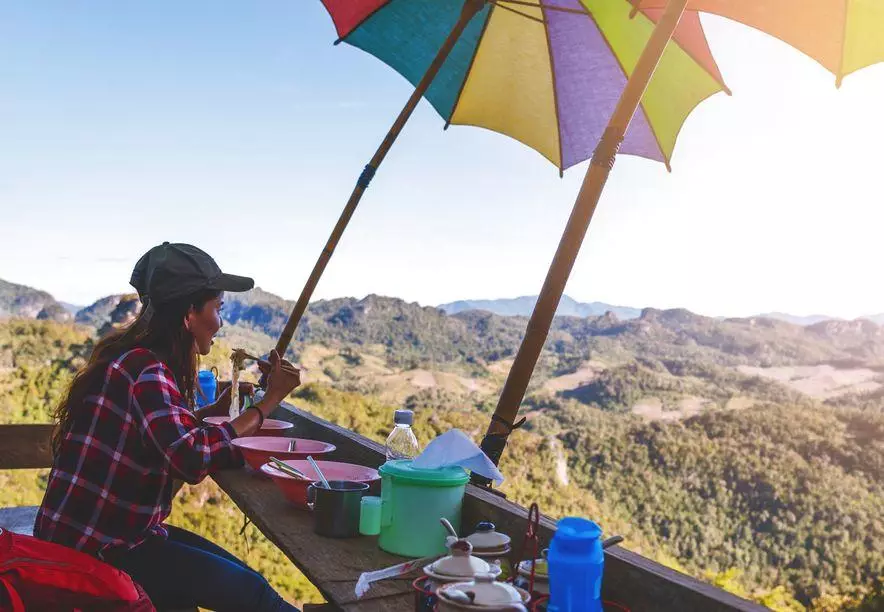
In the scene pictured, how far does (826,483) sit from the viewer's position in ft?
63.2

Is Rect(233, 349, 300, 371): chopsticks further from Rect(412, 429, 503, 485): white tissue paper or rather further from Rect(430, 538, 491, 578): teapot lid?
Rect(430, 538, 491, 578): teapot lid

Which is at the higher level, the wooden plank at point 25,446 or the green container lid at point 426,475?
the green container lid at point 426,475

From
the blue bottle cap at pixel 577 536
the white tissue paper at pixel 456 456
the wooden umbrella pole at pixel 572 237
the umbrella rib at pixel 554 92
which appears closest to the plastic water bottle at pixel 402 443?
the wooden umbrella pole at pixel 572 237

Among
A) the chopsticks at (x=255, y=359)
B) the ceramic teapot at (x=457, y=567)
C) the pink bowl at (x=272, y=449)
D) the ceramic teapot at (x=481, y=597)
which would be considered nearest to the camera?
the ceramic teapot at (x=481, y=597)

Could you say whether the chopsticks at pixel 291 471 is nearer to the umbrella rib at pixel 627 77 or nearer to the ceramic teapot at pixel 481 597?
the ceramic teapot at pixel 481 597

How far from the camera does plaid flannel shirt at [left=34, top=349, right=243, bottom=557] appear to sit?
6.29 feet

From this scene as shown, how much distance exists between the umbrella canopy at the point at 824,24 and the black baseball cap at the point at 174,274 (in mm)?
1964

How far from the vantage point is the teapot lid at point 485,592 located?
109cm

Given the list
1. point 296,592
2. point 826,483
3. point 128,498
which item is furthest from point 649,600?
point 826,483

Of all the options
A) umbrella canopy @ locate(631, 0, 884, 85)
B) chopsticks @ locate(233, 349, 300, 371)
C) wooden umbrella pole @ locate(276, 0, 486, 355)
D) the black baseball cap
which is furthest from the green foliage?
umbrella canopy @ locate(631, 0, 884, 85)

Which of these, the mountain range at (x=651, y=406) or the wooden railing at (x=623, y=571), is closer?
the wooden railing at (x=623, y=571)

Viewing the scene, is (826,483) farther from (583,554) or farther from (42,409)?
(583,554)

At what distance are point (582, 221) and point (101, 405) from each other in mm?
1457

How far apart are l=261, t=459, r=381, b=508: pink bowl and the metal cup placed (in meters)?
0.20
